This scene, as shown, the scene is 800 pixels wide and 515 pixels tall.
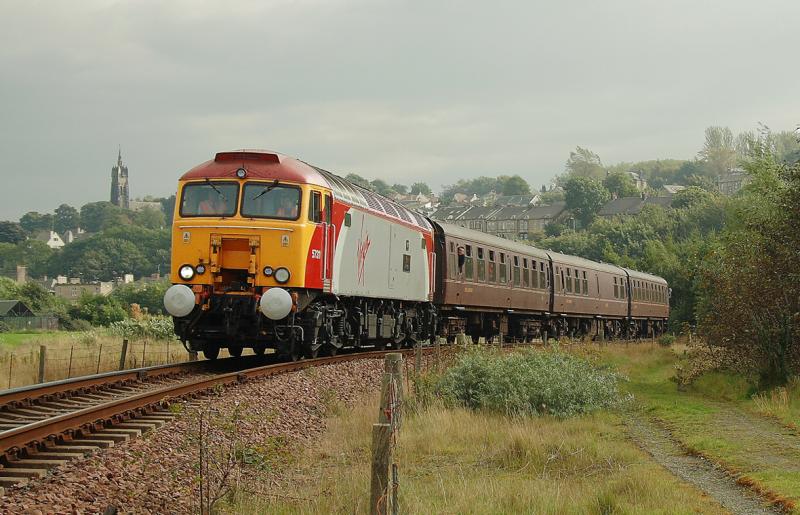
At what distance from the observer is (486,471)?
1030cm

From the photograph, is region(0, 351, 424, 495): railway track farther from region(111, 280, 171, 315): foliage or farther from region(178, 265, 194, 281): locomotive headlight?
region(111, 280, 171, 315): foliage

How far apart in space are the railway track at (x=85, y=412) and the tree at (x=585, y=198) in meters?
148

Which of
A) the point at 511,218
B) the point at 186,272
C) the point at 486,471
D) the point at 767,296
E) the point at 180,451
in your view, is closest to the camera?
the point at 180,451

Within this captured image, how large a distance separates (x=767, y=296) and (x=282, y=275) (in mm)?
9125

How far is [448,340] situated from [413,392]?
49.0 feet

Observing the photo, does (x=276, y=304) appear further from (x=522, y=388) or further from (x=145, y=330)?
(x=145, y=330)

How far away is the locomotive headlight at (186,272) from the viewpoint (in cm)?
1675

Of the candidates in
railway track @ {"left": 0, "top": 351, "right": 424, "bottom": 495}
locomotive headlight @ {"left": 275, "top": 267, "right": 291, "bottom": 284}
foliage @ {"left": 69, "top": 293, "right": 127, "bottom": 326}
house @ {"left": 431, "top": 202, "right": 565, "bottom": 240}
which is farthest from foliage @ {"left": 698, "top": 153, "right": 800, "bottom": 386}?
house @ {"left": 431, "top": 202, "right": 565, "bottom": 240}

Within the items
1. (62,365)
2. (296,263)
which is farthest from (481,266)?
(296,263)

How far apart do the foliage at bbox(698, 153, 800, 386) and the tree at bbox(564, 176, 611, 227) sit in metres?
144

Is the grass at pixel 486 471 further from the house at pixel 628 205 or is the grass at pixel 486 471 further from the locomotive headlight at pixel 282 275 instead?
the house at pixel 628 205

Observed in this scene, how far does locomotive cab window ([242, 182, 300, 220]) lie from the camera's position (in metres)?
17.0

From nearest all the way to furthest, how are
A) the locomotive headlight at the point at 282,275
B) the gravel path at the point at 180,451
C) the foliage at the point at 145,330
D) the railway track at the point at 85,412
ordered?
the gravel path at the point at 180,451
the railway track at the point at 85,412
the locomotive headlight at the point at 282,275
the foliage at the point at 145,330

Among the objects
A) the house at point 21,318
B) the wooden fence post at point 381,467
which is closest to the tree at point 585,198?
the house at point 21,318
